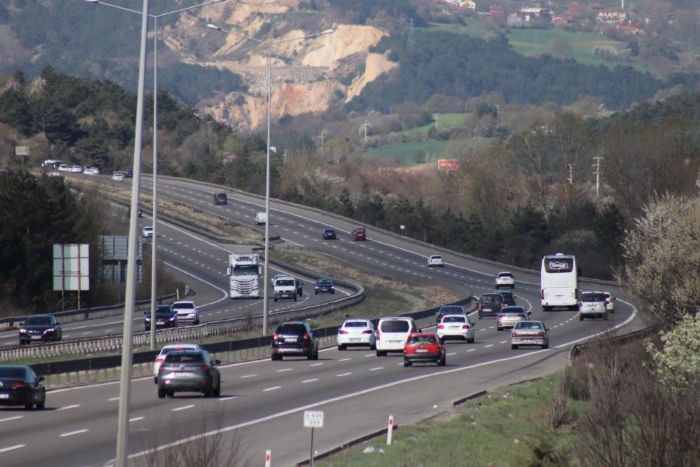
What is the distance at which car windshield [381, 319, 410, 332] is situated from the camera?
51.3 m

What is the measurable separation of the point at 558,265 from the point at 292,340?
3097 centimetres

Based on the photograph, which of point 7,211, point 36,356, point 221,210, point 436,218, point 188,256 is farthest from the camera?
point 436,218

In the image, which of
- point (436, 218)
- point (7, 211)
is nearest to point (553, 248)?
point (436, 218)

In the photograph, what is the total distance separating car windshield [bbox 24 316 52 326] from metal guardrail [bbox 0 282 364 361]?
3.15 m

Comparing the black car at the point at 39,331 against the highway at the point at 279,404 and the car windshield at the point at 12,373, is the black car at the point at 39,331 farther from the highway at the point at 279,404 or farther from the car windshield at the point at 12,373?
the car windshield at the point at 12,373

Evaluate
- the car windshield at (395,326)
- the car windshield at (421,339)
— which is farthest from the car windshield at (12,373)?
the car windshield at (395,326)

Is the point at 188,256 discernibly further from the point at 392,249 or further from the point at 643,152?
the point at 643,152

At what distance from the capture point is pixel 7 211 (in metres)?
80.6

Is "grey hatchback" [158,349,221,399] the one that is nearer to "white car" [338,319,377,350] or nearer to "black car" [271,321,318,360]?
"black car" [271,321,318,360]

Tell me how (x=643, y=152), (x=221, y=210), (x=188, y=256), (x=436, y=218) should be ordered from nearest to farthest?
(x=188, y=256)
(x=643, y=152)
(x=221, y=210)
(x=436, y=218)

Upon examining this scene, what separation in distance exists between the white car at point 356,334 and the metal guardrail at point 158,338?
20.7 ft

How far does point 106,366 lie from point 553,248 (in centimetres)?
8919

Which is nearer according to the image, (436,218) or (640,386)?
(640,386)

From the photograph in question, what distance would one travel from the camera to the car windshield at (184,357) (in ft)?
111
